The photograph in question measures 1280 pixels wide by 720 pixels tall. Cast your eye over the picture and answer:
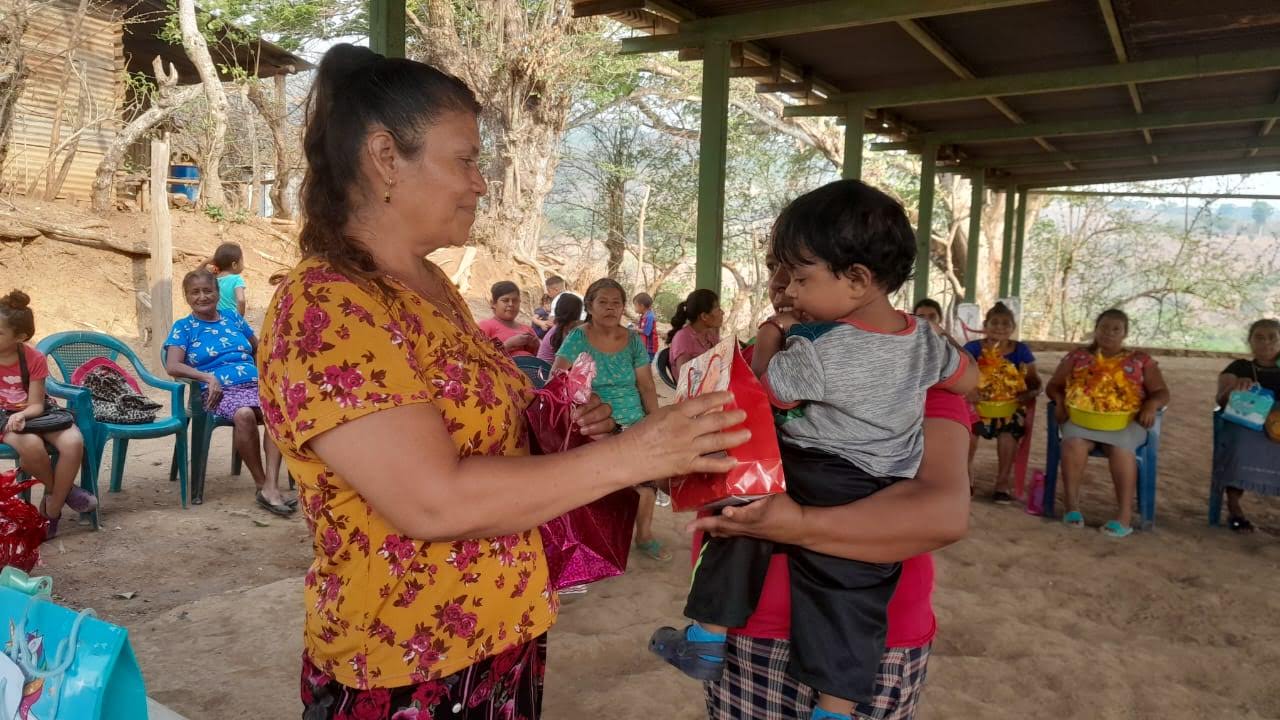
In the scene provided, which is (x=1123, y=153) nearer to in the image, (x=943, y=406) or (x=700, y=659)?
(x=943, y=406)

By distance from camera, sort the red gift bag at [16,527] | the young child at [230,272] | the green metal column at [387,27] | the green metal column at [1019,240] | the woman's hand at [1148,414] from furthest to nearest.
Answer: the green metal column at [1019,240]
the young child at [230,272]
the woman's hand at [1148,414]
the green metal column at [387,27]
the red gift bag at [16,527]

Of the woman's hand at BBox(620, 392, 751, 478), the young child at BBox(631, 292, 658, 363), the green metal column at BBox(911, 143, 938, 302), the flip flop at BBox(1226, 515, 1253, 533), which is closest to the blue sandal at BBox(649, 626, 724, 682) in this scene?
the woman's hand at BBox(620, 392, 751, 478)

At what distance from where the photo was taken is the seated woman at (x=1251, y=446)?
514 centimetres

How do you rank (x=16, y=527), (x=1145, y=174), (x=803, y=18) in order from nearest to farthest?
1. (x=16, y=527)
2. (x=803, y=18)
3. (x=1145, y=174)

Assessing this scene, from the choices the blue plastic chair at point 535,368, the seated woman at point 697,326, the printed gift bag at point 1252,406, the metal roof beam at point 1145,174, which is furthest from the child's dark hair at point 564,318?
the metal roof beam at point 1145,174

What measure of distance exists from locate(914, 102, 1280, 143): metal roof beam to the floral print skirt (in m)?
9.61

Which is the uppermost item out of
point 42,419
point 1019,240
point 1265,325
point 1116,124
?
point 1116,124

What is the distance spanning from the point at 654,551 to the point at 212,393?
3.10m

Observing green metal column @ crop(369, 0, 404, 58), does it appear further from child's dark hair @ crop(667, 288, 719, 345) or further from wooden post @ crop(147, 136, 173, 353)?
wooden post @ crop(147, 136, 173, 353)

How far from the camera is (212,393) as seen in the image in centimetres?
529

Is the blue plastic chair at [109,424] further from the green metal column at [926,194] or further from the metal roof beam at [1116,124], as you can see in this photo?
the metal roof beam at [1116,124]

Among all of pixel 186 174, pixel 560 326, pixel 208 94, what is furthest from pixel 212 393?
pixel 186 174

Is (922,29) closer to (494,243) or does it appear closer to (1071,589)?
(1071,589)

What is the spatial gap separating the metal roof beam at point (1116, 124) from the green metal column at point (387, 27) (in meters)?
7.74
